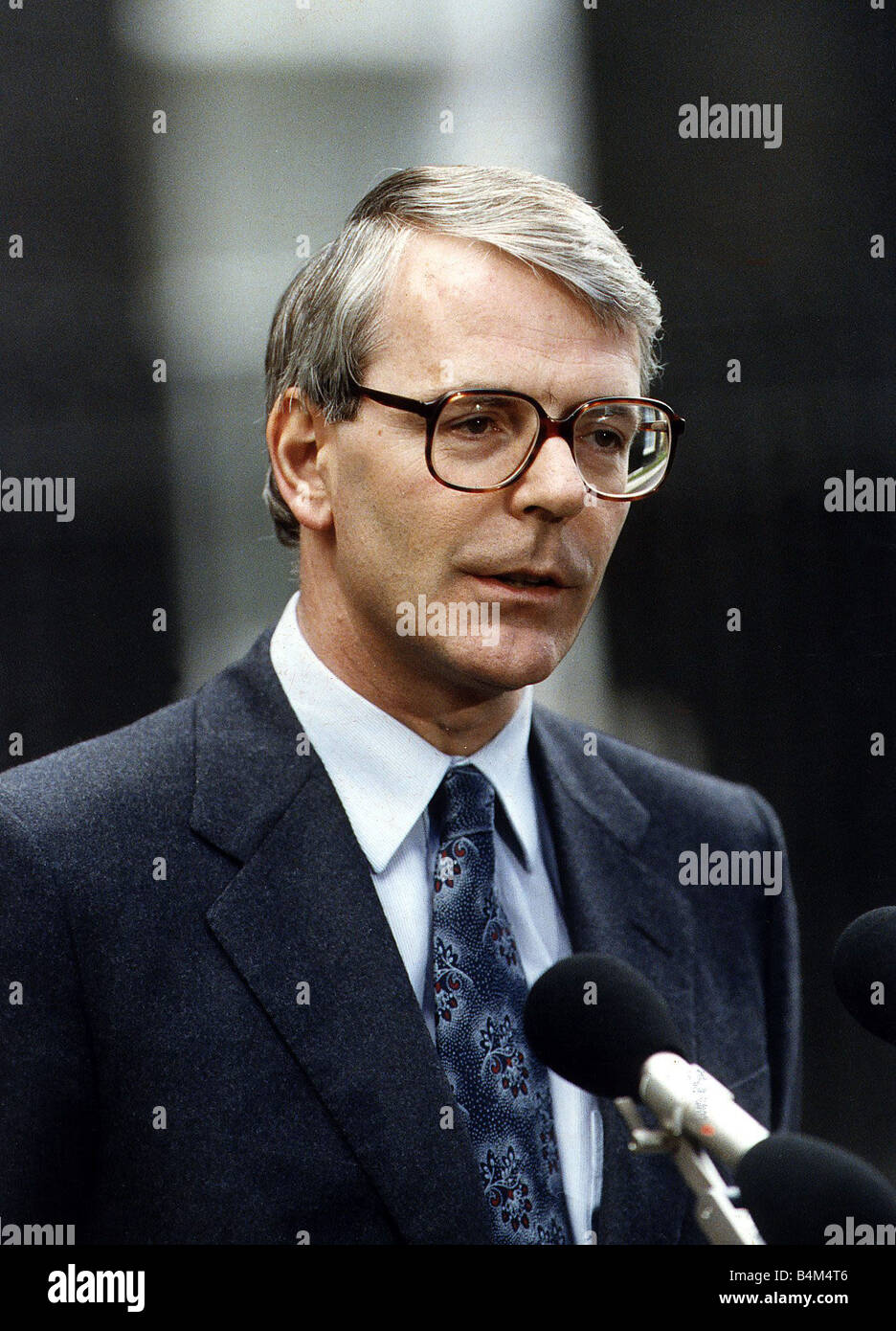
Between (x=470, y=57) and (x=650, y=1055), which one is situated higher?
(x=470, y=57)

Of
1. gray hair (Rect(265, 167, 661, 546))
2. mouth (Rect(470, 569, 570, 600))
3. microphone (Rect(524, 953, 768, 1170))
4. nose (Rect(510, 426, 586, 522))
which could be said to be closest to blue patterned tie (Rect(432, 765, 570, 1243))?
microphone (Rect(524, 953, 768, 1170))

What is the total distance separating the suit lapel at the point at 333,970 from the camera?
1.72 metres

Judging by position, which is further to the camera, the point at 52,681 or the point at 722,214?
the point at 722,214

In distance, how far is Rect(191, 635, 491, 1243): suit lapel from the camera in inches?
67.7

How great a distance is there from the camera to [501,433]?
1.78m

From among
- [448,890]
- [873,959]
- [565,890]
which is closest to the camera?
[873,959]

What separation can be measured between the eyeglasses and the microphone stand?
0.90 m

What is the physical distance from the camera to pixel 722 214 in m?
2.34

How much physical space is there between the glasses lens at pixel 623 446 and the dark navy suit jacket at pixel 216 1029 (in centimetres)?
59

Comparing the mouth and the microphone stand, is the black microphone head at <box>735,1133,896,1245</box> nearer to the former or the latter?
the microphone stand

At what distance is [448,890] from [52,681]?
0.80 meters

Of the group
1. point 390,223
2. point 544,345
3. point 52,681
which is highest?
point 390,223
